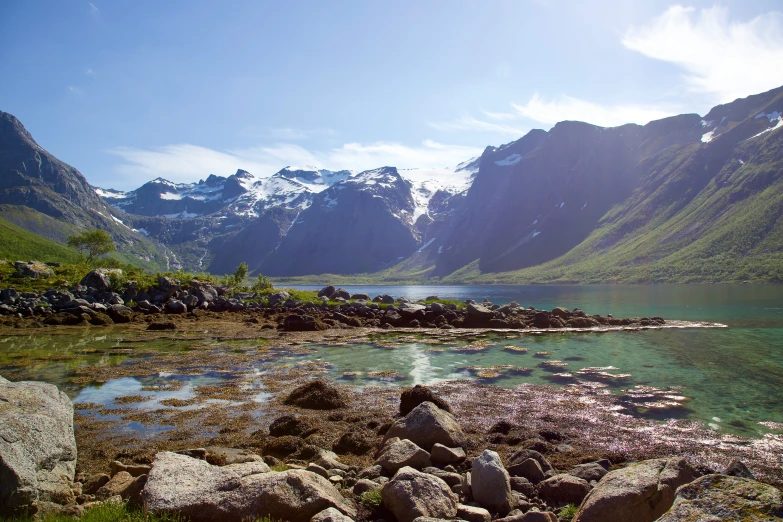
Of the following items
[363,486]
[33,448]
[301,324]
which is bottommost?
[301,324]

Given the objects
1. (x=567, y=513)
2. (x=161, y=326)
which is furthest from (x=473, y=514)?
(x=161, y=326)

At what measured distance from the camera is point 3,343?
35.5m

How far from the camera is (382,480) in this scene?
1099 cm

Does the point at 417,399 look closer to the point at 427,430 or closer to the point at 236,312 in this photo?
the point at 427,430

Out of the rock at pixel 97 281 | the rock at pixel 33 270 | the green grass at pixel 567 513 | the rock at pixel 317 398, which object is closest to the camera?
the green grass at pixel 567 513

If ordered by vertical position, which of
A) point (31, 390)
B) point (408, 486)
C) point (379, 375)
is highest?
point (31, 390)

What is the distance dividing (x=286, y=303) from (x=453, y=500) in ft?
201

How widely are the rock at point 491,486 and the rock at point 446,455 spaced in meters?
2.13

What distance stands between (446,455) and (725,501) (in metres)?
7.72

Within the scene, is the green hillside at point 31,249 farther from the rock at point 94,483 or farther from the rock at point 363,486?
the rock at point 363,486

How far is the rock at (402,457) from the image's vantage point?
11.7 meters

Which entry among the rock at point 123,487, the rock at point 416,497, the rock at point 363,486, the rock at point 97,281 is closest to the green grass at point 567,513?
the rock at point 416,497

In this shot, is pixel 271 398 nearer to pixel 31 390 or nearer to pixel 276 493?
pixel 31 390

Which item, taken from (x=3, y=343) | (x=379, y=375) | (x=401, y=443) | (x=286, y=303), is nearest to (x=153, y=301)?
(x=286, y=303)
